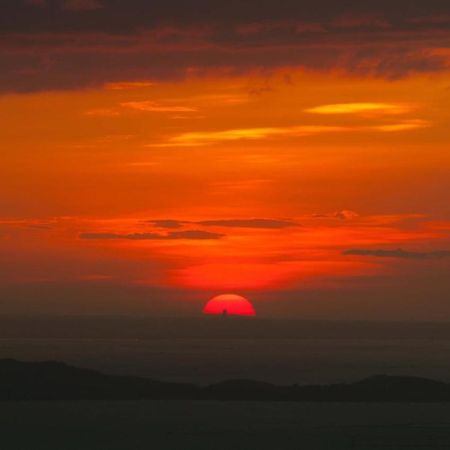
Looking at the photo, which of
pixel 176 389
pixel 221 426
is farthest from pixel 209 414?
pixel 176 389

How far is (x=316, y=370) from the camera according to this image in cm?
6975

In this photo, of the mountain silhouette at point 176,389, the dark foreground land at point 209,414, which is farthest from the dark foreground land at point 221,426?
the mountain silhouette at point 176,389

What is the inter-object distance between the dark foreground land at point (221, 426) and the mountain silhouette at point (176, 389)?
169cm

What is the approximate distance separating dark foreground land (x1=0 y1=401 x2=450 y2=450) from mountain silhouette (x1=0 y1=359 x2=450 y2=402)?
5.56ft

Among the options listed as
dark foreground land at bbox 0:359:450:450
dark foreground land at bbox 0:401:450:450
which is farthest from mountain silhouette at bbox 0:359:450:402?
dark foreground land at bbox 0:401:450:450

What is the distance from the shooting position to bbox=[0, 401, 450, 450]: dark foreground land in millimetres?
24078

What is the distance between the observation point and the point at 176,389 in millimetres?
37875

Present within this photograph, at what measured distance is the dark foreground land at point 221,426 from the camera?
24078 millimetres

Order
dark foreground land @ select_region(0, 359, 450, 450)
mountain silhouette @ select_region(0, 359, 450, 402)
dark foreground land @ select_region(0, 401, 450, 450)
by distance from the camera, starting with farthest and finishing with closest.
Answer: mountain silhouette @ select_region(0, 359, 450, 402), dark foreground land @ select_region(0, 359, 450, 450), dark foreground land @ select_region(0, 401, 450, 450)

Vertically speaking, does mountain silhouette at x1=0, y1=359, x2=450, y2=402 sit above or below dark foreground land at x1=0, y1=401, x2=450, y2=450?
above

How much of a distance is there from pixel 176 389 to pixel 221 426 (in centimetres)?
984

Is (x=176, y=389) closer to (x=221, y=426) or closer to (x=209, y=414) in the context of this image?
(x=209, y=414)

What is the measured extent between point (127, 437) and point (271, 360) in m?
57.7

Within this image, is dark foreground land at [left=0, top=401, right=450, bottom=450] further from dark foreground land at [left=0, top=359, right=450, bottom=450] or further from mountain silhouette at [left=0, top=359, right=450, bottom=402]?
mountain silhouette at [left=0, top=359, right=450, bottom=402]
